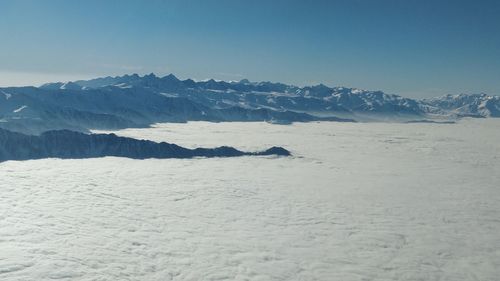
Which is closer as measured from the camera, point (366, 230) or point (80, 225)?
point (80, 225)

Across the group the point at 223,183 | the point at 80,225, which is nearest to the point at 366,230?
the point at 80,225

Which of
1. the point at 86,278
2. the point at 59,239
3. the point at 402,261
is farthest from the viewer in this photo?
the point at 402,261

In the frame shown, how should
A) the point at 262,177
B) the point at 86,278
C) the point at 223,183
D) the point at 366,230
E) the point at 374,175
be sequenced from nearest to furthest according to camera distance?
the point at 86,278
the point at 366,230
the point at 223,183
the point at 262,177
the point at 374,175

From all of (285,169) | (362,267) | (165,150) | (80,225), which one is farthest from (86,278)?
(165,150)

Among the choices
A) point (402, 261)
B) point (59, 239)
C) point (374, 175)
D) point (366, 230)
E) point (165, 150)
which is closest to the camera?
point (59, 239)

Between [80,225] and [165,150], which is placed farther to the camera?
[165,150]

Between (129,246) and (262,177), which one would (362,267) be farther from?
(262,177)

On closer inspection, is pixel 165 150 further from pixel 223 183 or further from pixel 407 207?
pixel 407 207

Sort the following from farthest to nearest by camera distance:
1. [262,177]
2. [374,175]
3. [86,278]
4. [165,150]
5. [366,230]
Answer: [165,150]
[374,175]
[262,177]
[366,230]
[86,278]
